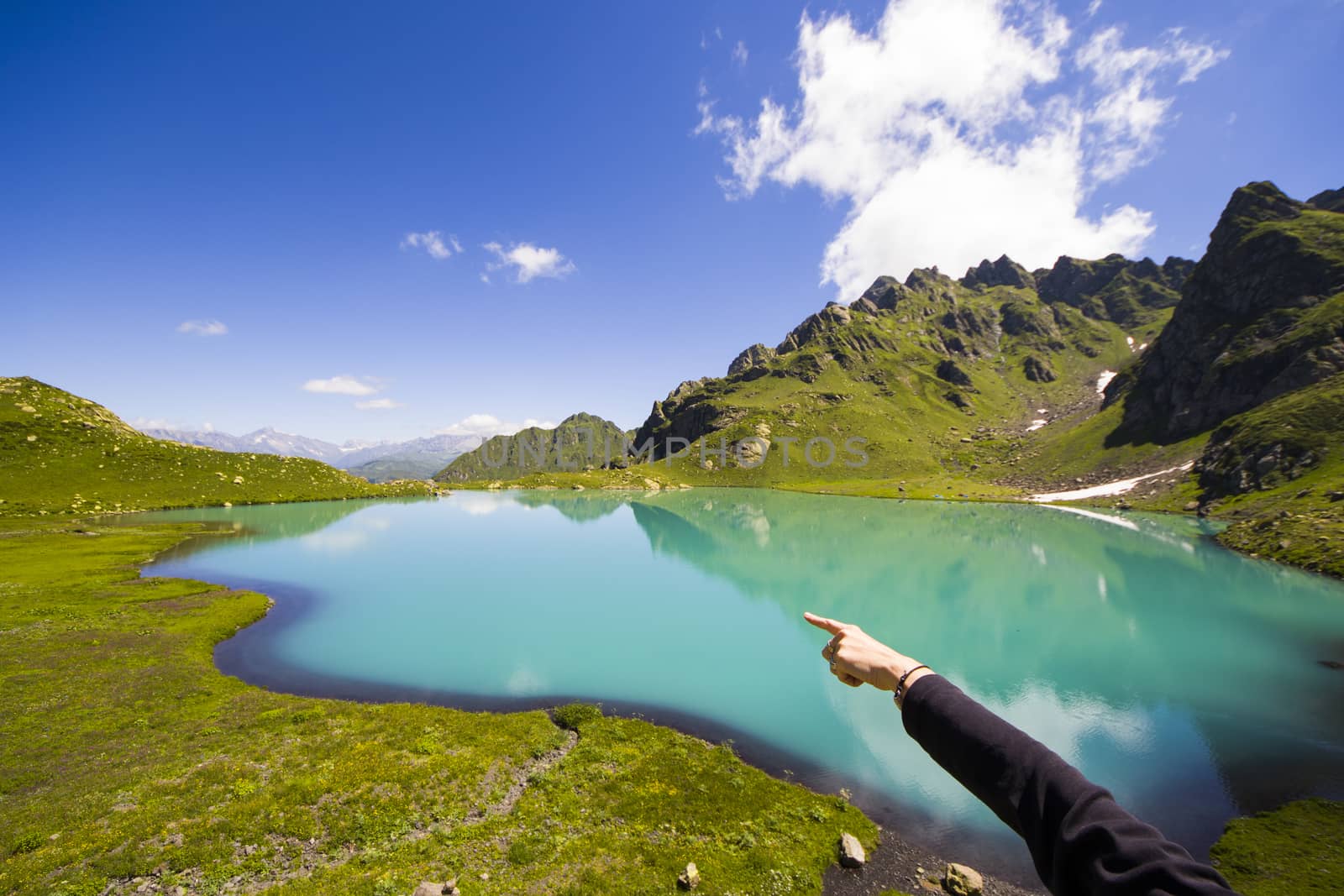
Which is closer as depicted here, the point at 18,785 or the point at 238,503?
the point at 18,785

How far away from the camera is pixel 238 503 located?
390 feet

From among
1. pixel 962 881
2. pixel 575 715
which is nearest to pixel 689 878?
pixel 962 881

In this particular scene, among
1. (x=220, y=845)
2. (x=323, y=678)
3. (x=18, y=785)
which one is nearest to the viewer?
(x=220, y=845)

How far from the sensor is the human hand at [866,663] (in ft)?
13.6

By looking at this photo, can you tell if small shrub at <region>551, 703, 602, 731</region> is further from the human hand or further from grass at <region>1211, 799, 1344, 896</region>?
grass at <region>1211, 799, 1344, 896</region>

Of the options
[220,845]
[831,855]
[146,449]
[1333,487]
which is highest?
[146,449]

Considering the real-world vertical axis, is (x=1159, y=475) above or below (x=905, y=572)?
above

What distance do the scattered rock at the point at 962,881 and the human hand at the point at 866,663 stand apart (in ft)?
58.0

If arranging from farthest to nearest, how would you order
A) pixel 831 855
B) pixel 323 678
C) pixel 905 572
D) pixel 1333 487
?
pixel 1333 487 → pixel 905 572 → pixel 323 678 → pixel 831 855

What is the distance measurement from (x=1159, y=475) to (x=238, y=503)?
23855 cm

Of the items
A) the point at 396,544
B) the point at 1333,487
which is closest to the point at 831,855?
the point at 396,544

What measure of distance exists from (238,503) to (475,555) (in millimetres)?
88509

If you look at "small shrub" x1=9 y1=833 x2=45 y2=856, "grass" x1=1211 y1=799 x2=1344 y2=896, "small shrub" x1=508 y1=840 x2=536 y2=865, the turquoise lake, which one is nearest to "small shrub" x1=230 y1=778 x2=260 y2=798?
"small shrub" x1=9 y1=833 x2=45 y2=856

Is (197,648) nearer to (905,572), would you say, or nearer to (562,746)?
(562,746)
